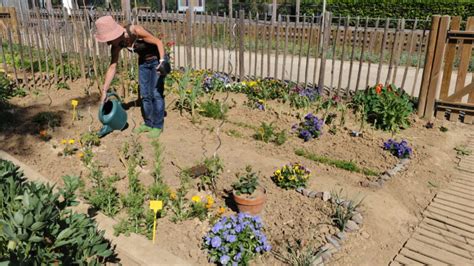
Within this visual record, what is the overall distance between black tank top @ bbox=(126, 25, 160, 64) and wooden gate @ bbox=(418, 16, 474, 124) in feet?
12.6

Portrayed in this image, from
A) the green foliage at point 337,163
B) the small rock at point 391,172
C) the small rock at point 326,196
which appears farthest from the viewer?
the green foliage at point 337,163

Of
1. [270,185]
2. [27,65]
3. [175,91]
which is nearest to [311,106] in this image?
[175,91]

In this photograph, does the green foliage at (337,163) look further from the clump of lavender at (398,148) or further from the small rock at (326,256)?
the small rock at (326,256)

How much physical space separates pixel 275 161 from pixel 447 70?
3269mm

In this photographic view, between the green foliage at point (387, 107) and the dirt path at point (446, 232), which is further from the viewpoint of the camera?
the green foliage at point (387, 107)

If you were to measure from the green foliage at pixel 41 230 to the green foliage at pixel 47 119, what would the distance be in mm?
2961

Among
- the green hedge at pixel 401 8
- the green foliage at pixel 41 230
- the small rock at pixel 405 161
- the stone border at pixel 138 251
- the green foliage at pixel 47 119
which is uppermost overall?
the green hedge at pixel 401 8

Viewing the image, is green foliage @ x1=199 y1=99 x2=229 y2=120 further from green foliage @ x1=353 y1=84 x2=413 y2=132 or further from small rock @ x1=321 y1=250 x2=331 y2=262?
small rock @ x1=321 y1=250 x2=331 y2=262

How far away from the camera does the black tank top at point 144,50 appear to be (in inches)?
182

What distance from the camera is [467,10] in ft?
47.8

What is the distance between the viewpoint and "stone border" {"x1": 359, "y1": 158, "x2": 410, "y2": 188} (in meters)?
4.09

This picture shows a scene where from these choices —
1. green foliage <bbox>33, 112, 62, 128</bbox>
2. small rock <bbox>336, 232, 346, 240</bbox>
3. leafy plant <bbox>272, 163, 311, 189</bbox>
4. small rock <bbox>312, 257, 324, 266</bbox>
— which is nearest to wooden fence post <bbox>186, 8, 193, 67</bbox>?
green foliage <bbox>33, 112, 62, 128</bbox>

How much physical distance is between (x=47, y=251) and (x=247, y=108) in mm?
4637

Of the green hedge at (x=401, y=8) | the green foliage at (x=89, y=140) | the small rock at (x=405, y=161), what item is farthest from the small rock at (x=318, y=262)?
the green hedge at (x=401, y=8)
